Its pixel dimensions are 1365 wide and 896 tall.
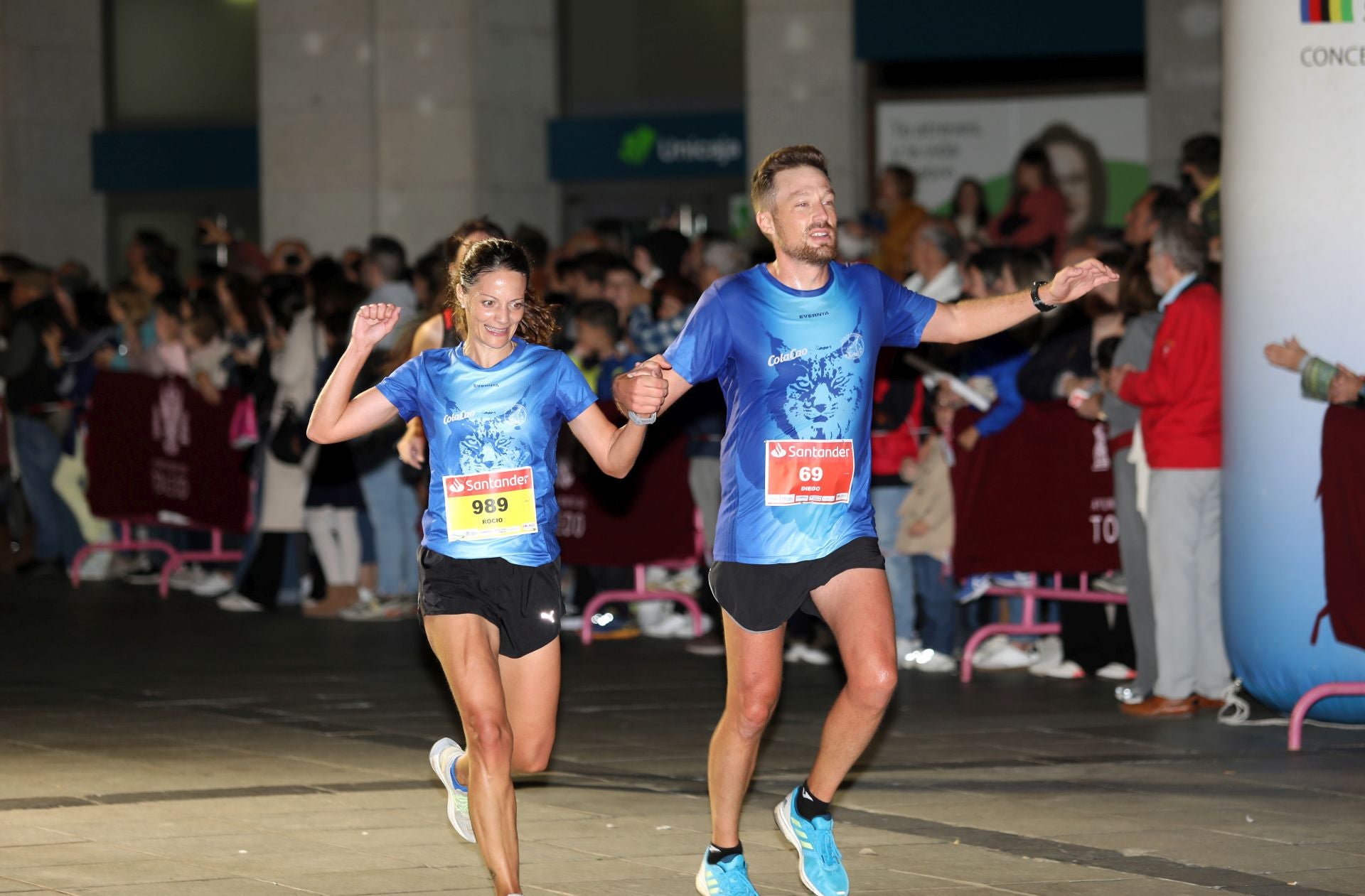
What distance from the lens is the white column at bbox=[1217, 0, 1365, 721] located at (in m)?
9.01

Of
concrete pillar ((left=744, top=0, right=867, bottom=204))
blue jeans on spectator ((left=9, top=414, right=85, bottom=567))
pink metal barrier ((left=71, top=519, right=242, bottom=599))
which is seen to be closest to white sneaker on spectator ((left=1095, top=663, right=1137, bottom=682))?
pink metal barrier ((left=71, top=519, right=242, bottom=599))

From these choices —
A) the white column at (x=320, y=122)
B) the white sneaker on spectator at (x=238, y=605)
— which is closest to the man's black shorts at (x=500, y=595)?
the white sneaker on spectator at (x=238, y=605)

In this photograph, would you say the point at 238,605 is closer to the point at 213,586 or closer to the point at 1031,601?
the point at 213,586

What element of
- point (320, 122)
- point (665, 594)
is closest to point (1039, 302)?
point (665, 594)

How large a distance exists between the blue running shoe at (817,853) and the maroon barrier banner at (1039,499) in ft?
15.5

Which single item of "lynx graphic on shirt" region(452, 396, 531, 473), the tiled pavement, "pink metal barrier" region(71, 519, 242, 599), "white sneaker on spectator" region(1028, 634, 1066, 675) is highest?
"lynx graphic on shirt" region(452, 396, 531, 473)

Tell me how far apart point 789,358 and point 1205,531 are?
4.09m

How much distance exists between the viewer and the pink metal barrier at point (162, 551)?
49.0 ft

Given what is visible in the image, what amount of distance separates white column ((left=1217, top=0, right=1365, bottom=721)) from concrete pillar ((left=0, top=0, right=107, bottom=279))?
17.1 meters

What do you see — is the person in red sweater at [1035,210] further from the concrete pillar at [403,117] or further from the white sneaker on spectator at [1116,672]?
the concrete pillar at [403,117]

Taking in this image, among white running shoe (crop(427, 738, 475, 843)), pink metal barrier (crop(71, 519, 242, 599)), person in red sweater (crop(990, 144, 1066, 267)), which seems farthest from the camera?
person in red sweater (crop(990, 144, 1066, 267))

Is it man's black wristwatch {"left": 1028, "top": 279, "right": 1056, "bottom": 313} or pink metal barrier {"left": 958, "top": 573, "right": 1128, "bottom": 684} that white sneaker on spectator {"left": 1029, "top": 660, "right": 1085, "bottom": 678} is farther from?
man's black wristwatch {"left": 1028, "top": 279, "right": 1056, "bottom": 313}

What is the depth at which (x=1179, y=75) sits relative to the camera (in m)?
18.9

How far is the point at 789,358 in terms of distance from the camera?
6.34 metres
